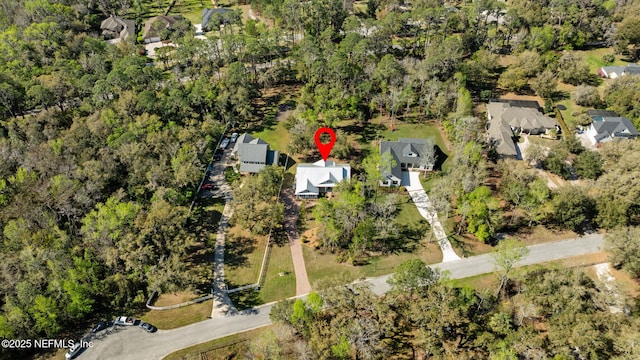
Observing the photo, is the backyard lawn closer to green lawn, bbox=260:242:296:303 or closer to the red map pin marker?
green lawn, bbox=260:242:296:303

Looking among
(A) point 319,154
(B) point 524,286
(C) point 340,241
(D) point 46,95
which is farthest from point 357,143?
(D) point 46,95

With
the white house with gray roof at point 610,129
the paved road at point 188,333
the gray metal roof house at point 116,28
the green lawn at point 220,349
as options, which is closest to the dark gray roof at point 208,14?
the gray metal roof house at point 116,28

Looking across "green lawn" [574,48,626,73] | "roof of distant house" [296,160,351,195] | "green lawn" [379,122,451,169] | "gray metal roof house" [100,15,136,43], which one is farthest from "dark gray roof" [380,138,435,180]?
"gray metal roof house" [100,15,136,43]

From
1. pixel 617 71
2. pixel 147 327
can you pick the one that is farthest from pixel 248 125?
pixel 617 71

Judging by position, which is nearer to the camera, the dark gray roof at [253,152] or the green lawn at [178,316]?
the green lawn at [178,316]

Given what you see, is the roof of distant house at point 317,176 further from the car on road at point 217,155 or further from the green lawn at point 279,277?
the car on road at point 217,155

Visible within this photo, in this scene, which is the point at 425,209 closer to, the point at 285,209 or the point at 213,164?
the point at 285,209

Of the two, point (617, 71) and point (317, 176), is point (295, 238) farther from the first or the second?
point (617, 71)
